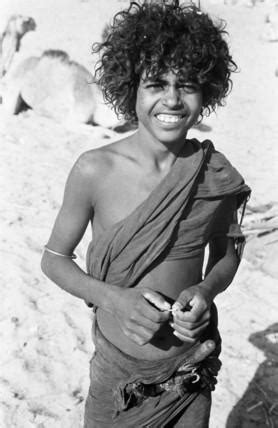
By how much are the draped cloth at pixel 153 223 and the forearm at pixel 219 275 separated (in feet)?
0.51

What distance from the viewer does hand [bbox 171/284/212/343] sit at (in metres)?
1.63

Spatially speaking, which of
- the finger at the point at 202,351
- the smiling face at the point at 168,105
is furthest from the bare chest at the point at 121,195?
the finger at the point at 202,351

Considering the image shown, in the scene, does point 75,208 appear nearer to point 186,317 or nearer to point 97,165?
point 97,165

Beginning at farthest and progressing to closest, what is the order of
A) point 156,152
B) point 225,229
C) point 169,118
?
1. point 225,229
2. point 156,152
3. point 169,118

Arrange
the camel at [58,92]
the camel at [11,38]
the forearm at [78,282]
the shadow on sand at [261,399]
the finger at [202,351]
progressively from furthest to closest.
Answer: the camel at [11,38]
the camel at [58,92]
the shadow on sand at [261,399]
the finger at [202,351]
the forearm at [78,282]

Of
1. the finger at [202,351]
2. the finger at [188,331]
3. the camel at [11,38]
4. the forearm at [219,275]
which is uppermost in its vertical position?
the forearm at [219,275]

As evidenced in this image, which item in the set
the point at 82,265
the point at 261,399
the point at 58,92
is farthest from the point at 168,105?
the point at 58,92

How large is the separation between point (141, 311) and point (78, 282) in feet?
0.81

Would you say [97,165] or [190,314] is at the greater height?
[97,165]

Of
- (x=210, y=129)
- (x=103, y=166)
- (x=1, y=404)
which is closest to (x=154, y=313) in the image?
(x=103, y=166)

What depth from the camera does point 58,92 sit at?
7461 mm

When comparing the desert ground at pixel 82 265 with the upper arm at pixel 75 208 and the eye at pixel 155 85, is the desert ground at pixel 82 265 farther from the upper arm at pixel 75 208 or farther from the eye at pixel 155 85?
the eye at pixel 155 85

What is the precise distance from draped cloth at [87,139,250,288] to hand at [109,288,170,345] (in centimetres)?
11

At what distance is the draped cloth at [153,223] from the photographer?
1.71 meters
